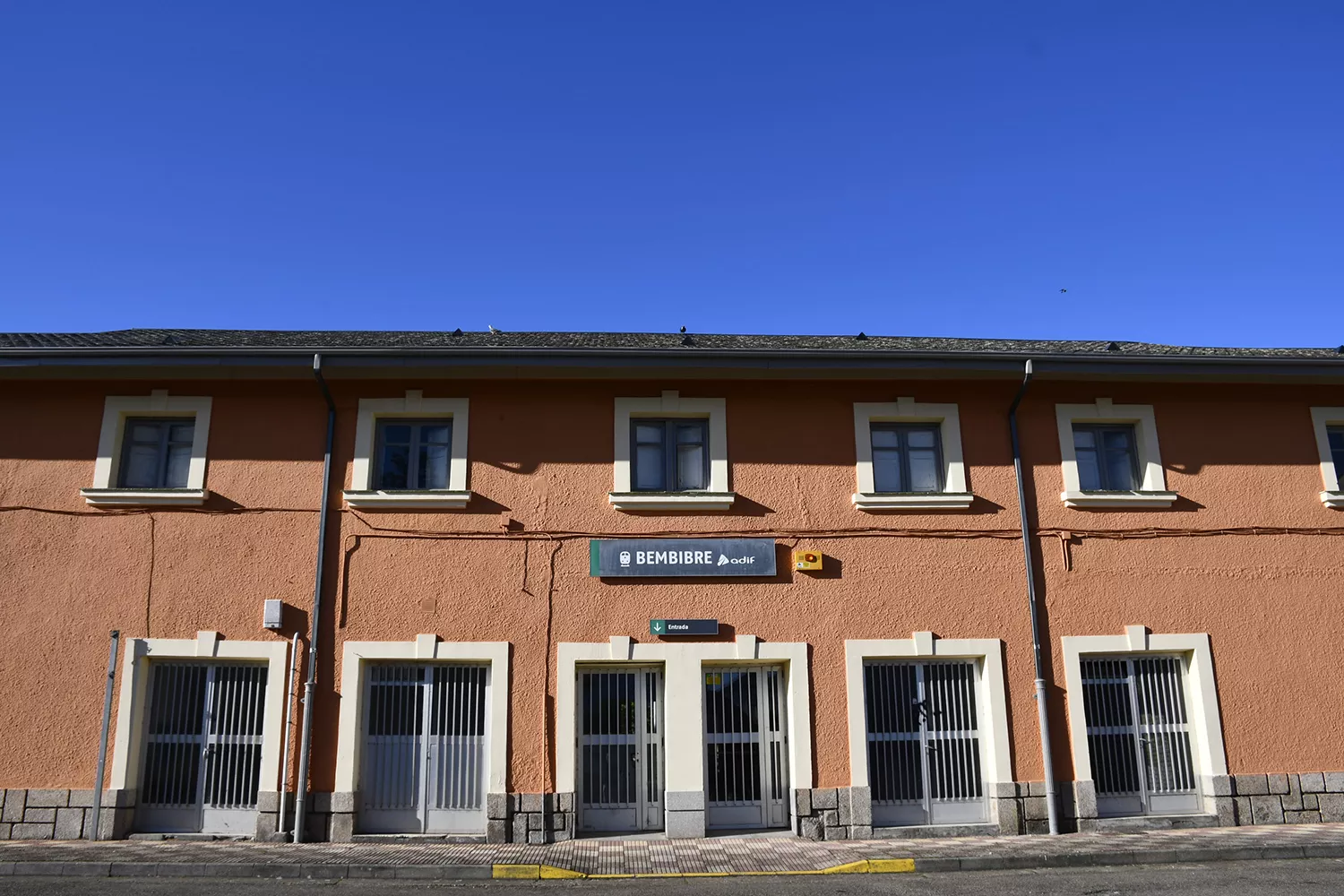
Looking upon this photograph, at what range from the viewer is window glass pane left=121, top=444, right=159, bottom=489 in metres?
11.6

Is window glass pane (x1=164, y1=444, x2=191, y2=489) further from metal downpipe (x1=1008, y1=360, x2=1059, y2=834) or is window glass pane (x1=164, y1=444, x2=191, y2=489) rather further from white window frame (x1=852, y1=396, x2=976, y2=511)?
metal downpipe (x1=1008, y1=360, x2=1059, y2=834)

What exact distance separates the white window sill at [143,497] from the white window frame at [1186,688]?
9.86 m

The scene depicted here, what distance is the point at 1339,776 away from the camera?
11.2m

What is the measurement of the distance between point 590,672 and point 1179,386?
7847 millimetres

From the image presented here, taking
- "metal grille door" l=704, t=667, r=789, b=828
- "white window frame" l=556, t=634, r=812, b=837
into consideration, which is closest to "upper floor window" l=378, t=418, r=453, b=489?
"white window frame" l=556, t=634, r=812, b=837

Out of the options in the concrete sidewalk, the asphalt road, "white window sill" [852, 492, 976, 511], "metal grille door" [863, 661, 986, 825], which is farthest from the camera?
"white window sill" [852, 492, 976, 511]

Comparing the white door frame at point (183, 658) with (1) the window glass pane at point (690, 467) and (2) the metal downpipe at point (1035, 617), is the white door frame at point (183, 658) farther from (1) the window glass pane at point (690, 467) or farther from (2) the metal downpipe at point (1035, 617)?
(2) the metal downpipe at point (1035, 617)

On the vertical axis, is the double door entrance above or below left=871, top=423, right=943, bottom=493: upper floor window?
below

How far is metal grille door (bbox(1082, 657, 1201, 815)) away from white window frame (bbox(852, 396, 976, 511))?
2421 millimetres

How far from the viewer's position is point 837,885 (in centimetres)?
880

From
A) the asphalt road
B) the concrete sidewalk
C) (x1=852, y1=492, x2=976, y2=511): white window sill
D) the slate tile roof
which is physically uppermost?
the slate tile roof

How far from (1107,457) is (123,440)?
11.6 meters

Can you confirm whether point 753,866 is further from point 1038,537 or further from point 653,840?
point 1038,537

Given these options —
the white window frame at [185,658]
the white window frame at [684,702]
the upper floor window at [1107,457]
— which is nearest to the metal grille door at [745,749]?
the white window frame at [684,702]
